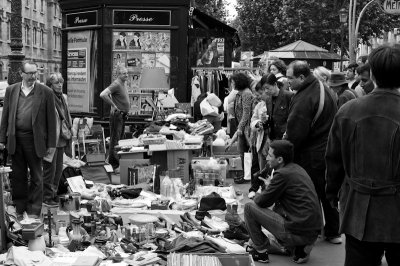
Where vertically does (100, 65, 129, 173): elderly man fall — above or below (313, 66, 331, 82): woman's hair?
below

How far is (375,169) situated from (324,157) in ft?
8.22

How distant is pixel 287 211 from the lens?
7094mm

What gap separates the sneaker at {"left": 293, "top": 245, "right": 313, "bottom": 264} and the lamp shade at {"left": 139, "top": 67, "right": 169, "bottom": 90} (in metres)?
9.69

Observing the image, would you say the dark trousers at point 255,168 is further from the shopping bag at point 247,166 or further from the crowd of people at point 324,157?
the shopping bag at point 247,166

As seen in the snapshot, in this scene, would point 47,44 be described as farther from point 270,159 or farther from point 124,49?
point 270,159

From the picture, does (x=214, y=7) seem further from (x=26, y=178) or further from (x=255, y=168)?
(x=26, y=178)

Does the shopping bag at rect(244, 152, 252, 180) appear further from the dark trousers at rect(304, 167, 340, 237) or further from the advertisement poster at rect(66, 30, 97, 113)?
the advertisement poster at rect(66, 30, 97, 113)

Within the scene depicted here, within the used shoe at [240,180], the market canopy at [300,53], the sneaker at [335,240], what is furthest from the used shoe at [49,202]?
the market canopy at [300,53]

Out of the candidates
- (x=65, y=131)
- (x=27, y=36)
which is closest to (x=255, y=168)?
(x=65, y=131)

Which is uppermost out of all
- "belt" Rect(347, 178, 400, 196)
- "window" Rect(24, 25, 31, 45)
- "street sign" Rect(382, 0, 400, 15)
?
"window" Rect(24, 25, 31, 45)

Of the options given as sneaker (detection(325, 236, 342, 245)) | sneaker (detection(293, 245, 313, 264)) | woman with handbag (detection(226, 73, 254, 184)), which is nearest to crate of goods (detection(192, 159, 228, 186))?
woman with handbag (detection(226, 73, 254, 184))

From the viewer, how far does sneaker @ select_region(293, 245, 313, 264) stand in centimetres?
717

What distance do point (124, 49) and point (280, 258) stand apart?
10.7m

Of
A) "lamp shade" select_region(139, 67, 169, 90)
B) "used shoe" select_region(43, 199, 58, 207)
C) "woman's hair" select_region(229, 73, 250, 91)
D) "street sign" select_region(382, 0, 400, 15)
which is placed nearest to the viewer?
"street sign" select_region(382, 0, 400, 15)
